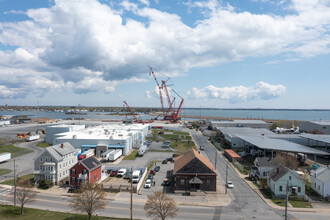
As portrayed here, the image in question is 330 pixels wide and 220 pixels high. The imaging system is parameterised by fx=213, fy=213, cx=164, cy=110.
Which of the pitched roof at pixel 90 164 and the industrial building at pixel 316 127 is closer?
the pitched roof at pixel 90 164

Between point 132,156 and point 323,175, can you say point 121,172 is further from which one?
point 323,175

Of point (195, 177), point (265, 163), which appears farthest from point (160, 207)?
point (265, 163)

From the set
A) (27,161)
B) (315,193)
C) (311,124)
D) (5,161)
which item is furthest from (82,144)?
(311,124)

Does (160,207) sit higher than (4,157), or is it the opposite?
(160,207)

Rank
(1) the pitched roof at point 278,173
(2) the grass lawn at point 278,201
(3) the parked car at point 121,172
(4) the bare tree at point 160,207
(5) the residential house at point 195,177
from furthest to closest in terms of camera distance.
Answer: (3) the parked car at point 121,172, (5) the residential house at point 195,177, (1) the pitched roof at point 278,173, (2) the grass lawn at point 278,201, (4) the bare tree at point 160,207

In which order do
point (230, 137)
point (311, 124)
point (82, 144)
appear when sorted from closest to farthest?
1. point (82, 144)
2. point (230, 137)
3. point (311, 124)

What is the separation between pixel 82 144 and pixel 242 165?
37335 mm

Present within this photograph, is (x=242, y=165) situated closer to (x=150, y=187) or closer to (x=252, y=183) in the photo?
(x=252, y=183)

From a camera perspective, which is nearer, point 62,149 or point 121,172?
point 62,149

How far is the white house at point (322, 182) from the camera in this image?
28320 mm

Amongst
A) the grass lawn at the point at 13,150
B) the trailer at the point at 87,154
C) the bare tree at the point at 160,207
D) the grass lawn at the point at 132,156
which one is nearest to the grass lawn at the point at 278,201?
the bare tree at the point at 160,207

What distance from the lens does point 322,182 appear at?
28641 mm

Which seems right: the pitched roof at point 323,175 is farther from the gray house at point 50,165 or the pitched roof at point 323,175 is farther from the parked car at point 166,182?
the gray house at point 50,165

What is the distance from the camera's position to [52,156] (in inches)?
1312
